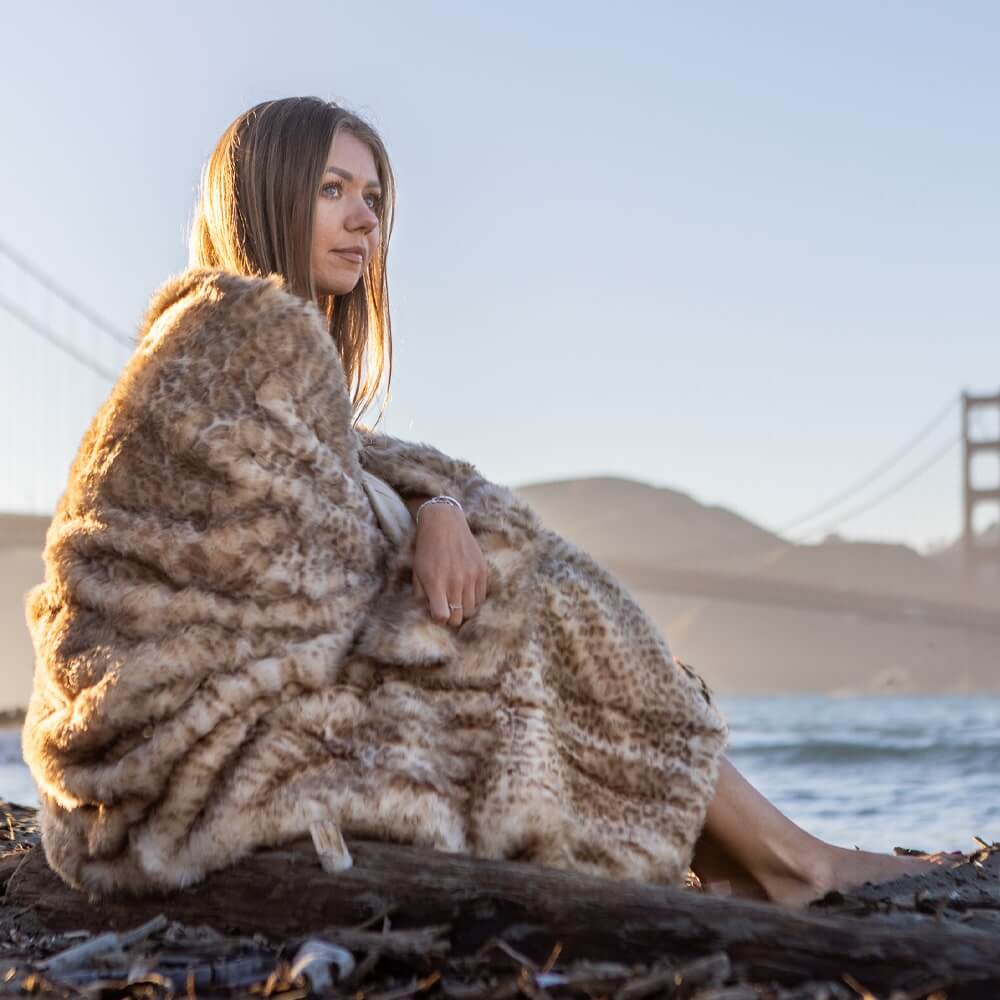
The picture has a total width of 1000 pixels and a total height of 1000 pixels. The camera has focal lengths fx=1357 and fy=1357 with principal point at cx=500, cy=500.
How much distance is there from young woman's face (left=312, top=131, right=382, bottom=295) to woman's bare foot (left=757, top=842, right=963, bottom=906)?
1.06m

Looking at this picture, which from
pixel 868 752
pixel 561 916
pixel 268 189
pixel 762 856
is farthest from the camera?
pixel 868 752

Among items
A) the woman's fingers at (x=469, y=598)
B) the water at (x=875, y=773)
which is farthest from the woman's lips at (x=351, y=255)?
the water at (x=875, y=773)

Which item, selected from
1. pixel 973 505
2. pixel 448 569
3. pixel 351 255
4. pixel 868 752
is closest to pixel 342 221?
pixel 351 255

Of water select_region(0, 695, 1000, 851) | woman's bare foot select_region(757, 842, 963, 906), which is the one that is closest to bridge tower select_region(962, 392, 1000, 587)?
water select_region(0, 695, 1000, 851)

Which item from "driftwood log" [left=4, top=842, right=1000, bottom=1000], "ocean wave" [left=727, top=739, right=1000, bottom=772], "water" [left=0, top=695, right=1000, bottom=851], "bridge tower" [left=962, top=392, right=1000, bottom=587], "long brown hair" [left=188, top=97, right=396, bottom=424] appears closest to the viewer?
"driftwood log" [left=4, top=842, right=1000, bottom=1000]

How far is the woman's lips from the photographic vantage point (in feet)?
6.69

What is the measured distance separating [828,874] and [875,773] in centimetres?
576

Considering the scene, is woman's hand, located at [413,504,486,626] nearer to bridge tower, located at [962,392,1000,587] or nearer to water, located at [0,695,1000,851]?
water, located at [0,695,1000,851]

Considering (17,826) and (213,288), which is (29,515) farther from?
(213,288)

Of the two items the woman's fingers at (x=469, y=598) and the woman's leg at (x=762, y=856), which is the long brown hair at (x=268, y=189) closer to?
the woman's fingers at (x=469, y=598)

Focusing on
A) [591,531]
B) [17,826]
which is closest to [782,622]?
[591,531]

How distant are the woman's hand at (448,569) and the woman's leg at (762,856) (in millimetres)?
446

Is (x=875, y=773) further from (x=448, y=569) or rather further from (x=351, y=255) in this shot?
(x=448, y=569)

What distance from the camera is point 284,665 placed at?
1.55 m
